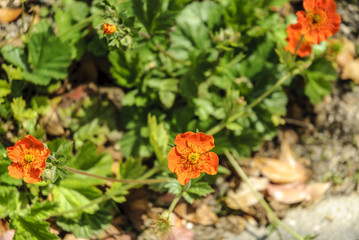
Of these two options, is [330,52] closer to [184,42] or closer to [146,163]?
[184,42]

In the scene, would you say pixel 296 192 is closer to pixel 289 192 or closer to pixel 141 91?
pixel 289 192

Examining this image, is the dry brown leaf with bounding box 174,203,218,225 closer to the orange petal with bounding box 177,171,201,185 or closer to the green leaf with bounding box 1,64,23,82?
the orange petal with bounding box 177,171,201,185

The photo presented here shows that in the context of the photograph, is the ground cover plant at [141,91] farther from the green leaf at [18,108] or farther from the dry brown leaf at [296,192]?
the dry brown leaf at [296,192]

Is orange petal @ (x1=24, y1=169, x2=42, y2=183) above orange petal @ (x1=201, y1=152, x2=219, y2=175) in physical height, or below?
above

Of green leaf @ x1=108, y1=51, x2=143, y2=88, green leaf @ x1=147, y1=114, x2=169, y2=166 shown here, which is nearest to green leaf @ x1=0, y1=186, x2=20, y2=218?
green leaf @ x1=147, y1=114, x2=169, y2=166

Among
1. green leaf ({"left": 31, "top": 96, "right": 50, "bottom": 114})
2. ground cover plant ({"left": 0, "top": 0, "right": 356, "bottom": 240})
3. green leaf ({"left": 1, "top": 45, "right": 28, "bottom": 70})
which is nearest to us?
ground cover plant ({"left": 0, "top": 0, "right": 356, "bottom": 240})

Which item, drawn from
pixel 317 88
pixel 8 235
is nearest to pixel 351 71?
pixel 317 88

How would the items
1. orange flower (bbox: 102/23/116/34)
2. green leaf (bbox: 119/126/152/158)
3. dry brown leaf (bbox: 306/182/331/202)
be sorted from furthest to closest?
dry brown leaf (bbox: 306/182/331/202) → green leaf (bbox: 119/126/152/158) → orange flower (bbox: 102/23/116/34)

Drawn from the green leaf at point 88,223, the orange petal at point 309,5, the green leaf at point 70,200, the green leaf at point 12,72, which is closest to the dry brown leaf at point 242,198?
the green leaf at point 88,223
